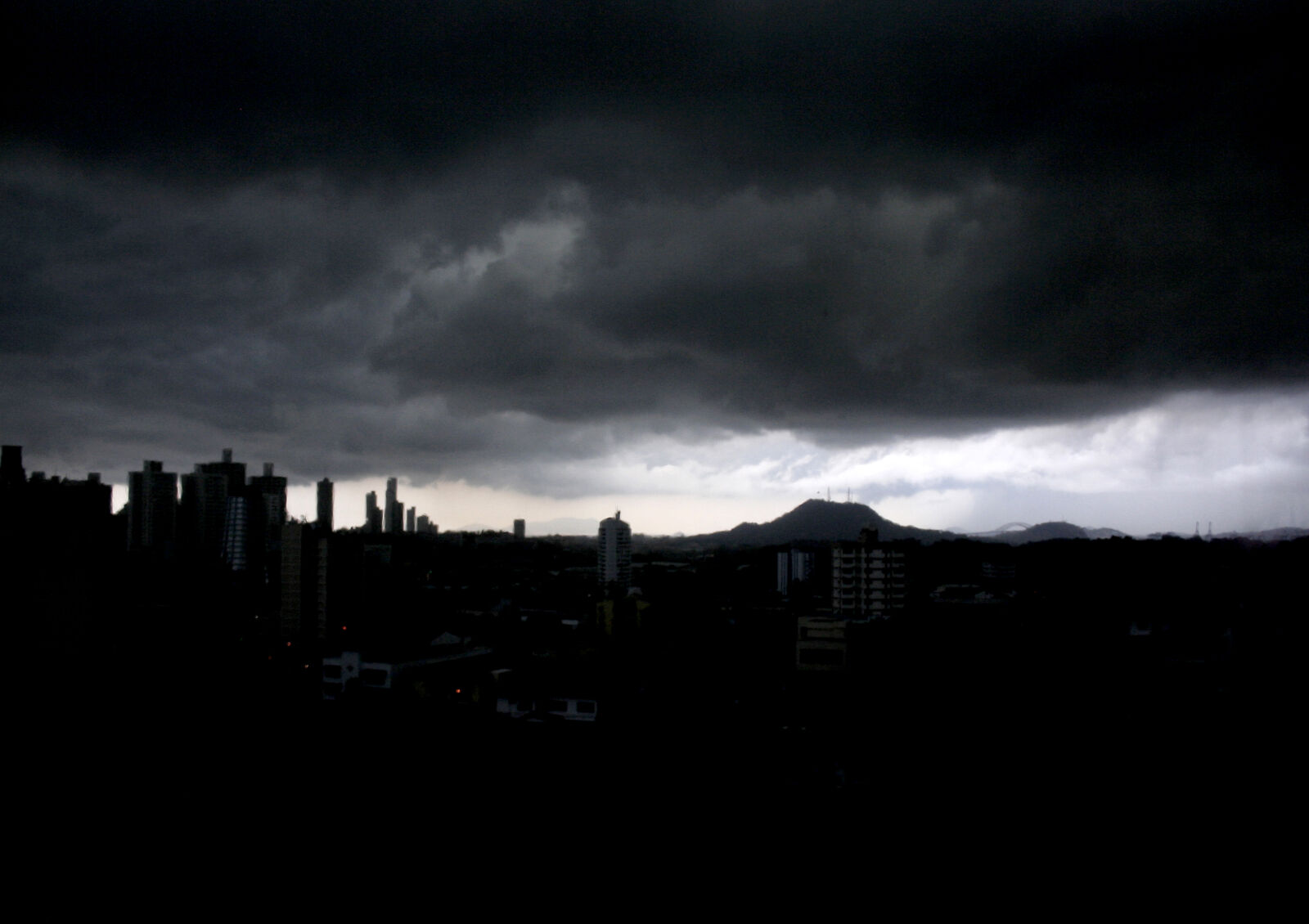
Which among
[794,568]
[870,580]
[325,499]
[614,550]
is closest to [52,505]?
[870,580]

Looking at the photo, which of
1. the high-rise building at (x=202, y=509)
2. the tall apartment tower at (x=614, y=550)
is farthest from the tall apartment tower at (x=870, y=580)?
the high-rise building at (x=202, y=509)

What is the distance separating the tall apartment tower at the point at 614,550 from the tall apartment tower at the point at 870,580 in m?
20.8

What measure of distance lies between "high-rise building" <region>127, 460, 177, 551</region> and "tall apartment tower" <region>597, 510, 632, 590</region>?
22390 mm

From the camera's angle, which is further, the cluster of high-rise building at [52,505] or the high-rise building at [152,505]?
the high-rise building at [152,505]

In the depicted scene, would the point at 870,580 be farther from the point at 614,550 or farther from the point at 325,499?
the point at 325,499

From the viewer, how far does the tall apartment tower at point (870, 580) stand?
920 inches

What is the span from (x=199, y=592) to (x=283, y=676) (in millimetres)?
11351

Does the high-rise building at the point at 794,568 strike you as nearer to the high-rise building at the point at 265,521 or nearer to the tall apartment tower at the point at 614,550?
the tall apartment tower at the point at 614,550

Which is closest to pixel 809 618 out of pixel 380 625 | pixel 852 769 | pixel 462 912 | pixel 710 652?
pixel 710 652

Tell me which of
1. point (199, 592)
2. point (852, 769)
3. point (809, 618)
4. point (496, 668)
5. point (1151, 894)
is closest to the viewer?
point (1151, 894)

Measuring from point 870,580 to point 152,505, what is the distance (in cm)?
3518

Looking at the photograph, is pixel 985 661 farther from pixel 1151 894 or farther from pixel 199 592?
pixel 199 592

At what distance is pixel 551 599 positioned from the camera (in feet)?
97.3

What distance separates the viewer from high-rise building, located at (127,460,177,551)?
37406 mm
